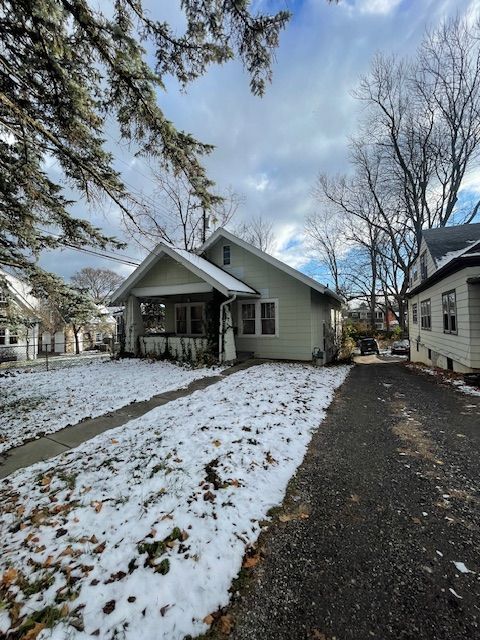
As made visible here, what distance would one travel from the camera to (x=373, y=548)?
2332mm

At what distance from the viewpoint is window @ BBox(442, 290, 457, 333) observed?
9.47m

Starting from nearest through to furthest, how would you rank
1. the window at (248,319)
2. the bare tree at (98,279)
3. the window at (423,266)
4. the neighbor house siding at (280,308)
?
the neighbor house siding at (280,308), the window at (248,319), the window at (423,266), the bare tree at (98,279)

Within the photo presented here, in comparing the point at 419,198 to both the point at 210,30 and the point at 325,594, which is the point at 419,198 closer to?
the point at 210,30

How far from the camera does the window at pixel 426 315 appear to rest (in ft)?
43.0

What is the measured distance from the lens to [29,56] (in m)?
4.03

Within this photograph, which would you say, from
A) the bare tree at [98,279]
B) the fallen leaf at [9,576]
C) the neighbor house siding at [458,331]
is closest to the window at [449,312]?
the neighbor house siding at [458,331]

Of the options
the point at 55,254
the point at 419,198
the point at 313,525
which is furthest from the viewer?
the point at 419,198

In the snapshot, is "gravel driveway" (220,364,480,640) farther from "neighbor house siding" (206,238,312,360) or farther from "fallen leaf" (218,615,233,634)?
"neighbor house siding" (206,238,312,360)

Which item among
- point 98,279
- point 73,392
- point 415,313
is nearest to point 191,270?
point 73,392

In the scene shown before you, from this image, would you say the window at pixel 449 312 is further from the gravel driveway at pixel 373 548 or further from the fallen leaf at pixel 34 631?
the fallen leaf at pixel 34 631

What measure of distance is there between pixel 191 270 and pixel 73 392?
222 inches

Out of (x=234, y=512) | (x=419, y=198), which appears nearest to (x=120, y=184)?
(x=234, y=512)

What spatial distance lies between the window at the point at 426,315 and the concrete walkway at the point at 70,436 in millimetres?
11939

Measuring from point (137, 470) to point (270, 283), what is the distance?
982 centimetres
